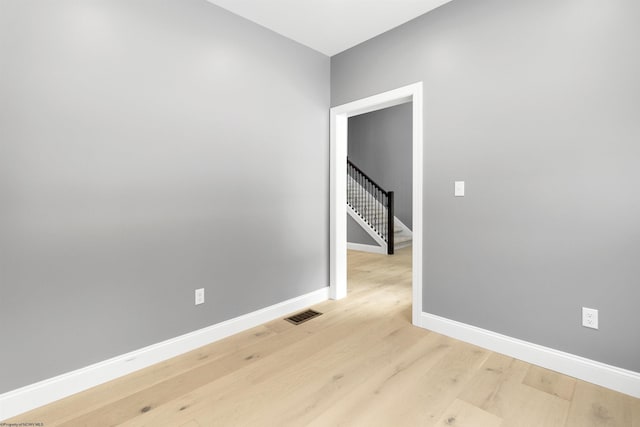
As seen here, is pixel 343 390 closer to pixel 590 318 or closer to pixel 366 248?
pixel 590 318

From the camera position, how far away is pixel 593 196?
179 centimetres

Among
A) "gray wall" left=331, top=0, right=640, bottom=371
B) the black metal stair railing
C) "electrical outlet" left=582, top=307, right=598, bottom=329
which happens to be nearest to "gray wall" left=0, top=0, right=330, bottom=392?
"gray wall" left=331, top=0, right=640, bottom=371

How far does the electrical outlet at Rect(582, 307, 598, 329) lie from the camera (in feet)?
5.90

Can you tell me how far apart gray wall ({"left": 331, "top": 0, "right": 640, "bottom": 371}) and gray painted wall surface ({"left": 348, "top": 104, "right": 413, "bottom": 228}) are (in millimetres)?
5017

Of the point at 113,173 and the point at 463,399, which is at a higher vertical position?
the point at 113,173

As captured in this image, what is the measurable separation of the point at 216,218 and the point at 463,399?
79.4 inches

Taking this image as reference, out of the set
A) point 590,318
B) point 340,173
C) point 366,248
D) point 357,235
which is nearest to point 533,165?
point 590,318

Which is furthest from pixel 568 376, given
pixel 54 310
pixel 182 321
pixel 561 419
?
pixel 54 310

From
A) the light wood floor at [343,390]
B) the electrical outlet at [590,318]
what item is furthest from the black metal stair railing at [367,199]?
the electrical outlet at [590,318]

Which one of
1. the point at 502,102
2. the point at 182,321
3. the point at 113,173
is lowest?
the point at 182,321

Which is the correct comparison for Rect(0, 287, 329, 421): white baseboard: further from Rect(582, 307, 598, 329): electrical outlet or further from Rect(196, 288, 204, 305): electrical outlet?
Rect(582, 307, 598, 329): electrical outlet

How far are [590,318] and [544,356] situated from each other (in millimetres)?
376

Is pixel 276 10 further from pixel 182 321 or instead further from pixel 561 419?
pixel 561 419

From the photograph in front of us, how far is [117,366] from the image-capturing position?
1886 millimetres
